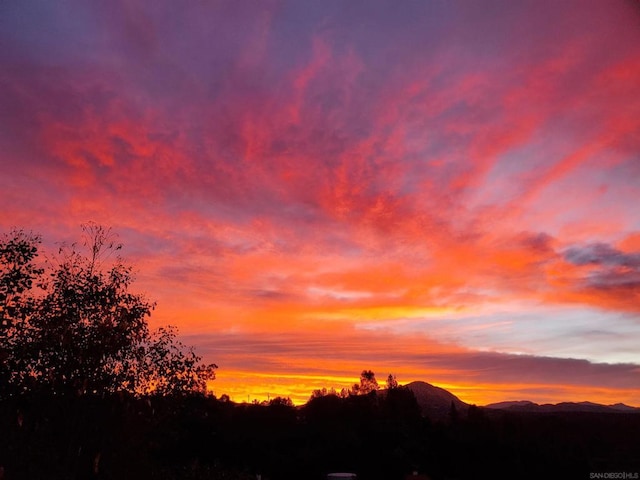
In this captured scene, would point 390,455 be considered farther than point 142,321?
Yes

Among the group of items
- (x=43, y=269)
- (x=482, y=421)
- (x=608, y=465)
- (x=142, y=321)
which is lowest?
(x=608, y=465)

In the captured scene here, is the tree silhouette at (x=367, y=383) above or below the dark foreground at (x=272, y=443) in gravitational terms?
above

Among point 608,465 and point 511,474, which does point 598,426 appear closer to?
point 608,465

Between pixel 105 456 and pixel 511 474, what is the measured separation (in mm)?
51316

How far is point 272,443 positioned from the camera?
5803cm

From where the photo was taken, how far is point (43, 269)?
2139 centimetres

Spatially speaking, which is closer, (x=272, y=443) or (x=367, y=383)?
(x=272, y=443)

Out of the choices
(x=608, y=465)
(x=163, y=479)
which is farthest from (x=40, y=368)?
(x=608, y=465)

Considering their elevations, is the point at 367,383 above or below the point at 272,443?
above

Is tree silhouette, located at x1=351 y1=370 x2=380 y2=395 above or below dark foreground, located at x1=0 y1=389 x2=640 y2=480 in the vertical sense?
above

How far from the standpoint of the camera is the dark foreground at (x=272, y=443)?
1870 cm

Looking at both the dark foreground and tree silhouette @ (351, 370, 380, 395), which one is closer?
the dark foreground

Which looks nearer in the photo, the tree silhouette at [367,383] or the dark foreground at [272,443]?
the dark foreground at [272,443]

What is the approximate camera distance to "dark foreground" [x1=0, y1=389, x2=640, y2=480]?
61.4ft
